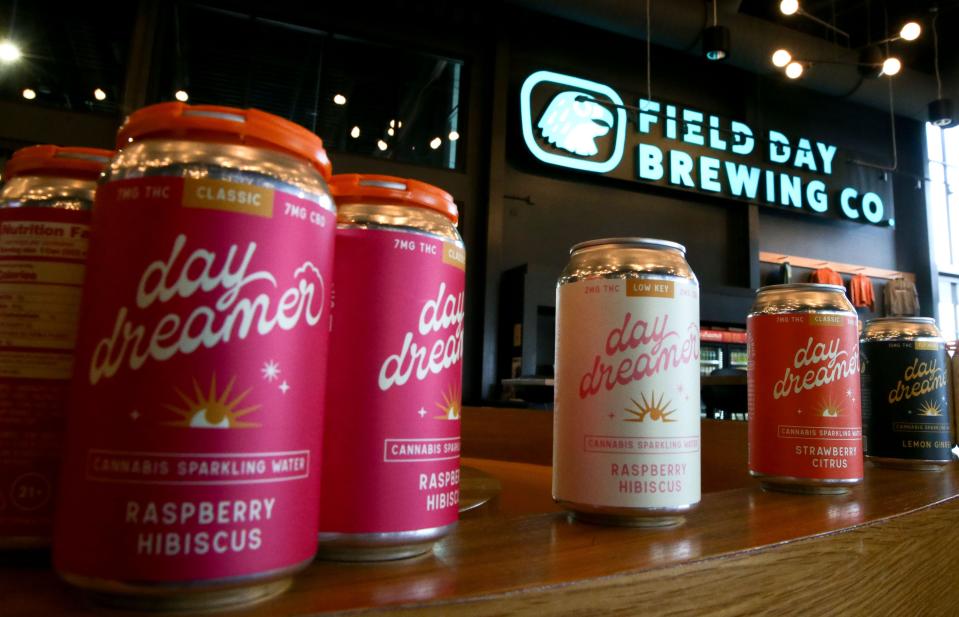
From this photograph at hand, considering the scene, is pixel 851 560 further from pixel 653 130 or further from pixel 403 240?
pixel 653 130

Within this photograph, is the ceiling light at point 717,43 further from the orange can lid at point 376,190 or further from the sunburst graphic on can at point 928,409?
the orange can lid at point 376,190

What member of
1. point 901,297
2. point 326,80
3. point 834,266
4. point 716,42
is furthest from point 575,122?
point 901,297

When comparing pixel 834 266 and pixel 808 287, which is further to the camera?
pixel 834 266

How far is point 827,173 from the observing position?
22.6ft

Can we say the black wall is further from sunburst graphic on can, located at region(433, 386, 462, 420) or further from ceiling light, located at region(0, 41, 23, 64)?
sunburst graphic on can, located at region(433, 386, 462, 420)

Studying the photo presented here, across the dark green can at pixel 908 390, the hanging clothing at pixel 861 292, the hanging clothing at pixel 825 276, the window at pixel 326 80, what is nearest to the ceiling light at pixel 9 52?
the window at pixel 326 80

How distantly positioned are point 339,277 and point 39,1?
572 centimetres

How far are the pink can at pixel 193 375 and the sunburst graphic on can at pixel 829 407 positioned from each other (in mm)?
660

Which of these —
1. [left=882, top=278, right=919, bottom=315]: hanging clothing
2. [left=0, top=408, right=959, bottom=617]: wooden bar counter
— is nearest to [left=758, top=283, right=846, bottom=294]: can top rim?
[left=0, top=408, right=959, bottom=617]: wooden bar counter

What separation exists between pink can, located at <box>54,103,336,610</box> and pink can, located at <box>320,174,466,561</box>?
58 mm

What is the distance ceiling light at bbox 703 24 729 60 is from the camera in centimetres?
489

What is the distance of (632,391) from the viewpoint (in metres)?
0.58

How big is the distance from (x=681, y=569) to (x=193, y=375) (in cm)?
35

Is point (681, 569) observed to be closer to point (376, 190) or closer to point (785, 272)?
point (376, 190)
